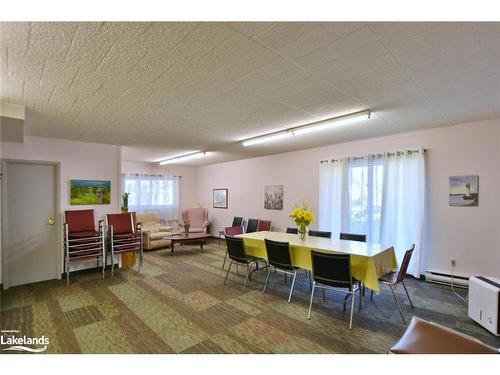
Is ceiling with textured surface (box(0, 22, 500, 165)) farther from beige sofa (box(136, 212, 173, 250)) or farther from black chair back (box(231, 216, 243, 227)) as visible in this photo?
black chair back (box(231, 216, 243, 227))

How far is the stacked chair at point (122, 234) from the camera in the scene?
4.54 metres

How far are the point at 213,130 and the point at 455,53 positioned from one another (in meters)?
3.06

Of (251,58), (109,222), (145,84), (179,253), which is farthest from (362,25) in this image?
(179,253)

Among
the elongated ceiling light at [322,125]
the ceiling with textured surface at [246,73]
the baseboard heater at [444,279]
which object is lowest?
the baseboard heater at [444,279]

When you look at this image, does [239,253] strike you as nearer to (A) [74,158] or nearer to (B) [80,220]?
(B) [80,220]

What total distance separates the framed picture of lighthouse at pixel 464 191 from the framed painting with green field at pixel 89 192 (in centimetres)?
612

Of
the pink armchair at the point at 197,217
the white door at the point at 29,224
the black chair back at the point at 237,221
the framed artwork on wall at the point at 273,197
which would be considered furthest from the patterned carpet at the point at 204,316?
the pink armchair at the point at 197,217

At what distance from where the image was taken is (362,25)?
1540mm

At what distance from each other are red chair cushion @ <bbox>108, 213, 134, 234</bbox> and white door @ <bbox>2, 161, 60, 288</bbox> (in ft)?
3.00

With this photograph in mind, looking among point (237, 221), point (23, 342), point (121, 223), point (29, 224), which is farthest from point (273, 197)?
point (23, 342)

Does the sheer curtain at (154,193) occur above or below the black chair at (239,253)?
above

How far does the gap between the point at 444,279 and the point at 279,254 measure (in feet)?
8.94

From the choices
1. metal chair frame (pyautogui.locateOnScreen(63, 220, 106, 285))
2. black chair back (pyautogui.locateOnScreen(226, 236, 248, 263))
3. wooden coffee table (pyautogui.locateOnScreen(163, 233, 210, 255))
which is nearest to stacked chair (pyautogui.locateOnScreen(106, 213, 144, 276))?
metal chair frame (pyautogui.locateOnScreen(63, 220, 106, 285))

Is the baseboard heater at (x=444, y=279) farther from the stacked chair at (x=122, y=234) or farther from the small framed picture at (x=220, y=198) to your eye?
the small framed picture at (x=220, y=198)
